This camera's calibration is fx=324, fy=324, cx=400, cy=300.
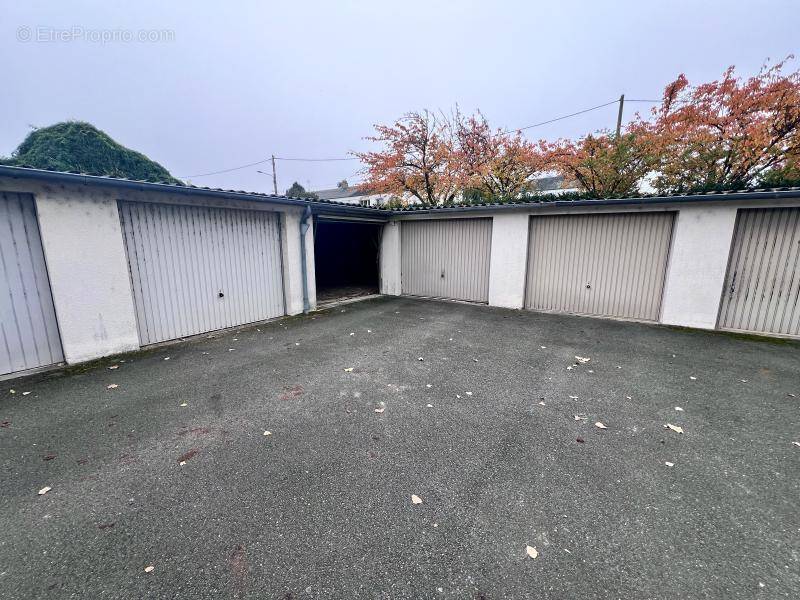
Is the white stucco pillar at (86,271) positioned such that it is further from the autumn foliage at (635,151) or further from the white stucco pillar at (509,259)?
the autumn foliage at (635,151)

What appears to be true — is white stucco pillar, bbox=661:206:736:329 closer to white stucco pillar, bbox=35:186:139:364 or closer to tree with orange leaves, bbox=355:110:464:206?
tree with orange leaves, bbox=355:110:464:206

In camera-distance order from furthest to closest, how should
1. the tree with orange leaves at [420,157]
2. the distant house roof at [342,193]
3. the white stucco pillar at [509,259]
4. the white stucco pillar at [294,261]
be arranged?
the distant house roof at [342,193] → the tree with orange leaves at [420,157] → the white stucco pillar at [509,259] → the white stucco pillar at [294,261]

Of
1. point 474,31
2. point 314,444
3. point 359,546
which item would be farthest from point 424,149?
point 359,546

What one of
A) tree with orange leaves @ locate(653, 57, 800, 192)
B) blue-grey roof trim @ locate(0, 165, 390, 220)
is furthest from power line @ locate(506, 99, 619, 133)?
blue-grey roof trim @ locate(0, 165, 390, 220)

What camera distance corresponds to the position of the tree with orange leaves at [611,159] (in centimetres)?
983

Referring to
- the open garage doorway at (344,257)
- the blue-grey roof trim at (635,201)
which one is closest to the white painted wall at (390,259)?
the blue-grey roof trim at (635,201)

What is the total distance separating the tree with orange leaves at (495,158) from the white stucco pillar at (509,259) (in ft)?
15.5

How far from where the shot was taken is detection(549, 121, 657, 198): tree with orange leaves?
9828mm

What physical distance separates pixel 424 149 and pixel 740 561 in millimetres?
13964

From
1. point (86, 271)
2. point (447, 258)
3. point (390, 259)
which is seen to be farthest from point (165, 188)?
point (447, 258)

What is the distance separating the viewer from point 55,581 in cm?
164

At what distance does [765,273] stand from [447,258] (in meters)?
6.19

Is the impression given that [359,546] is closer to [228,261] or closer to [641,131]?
[228,261]

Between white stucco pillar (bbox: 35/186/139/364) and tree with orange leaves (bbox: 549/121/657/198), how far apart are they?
11467mm
